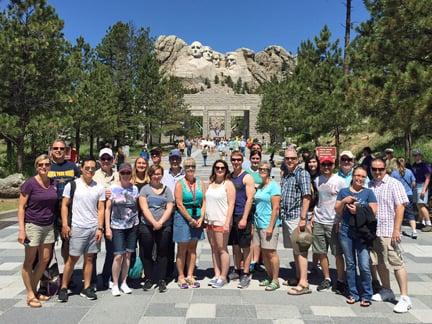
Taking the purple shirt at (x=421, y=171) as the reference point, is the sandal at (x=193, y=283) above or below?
below

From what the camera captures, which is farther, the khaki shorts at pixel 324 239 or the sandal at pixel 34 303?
the khaki shorts at pixel 324 239

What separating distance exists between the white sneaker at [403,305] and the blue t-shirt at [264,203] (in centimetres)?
159

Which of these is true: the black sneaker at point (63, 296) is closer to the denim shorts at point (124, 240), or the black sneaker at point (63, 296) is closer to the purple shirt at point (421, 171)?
the denim shorts at point (124, 240)

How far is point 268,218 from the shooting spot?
5.27 m

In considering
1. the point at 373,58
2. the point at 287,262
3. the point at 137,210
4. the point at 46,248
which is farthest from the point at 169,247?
the point at 373,58

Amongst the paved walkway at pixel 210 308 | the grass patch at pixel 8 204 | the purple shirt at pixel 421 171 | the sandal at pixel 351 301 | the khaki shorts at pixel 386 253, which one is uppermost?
the purple shirt at pixel 421 171

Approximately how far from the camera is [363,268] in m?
4.80

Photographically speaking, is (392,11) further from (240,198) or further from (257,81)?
(257,81)

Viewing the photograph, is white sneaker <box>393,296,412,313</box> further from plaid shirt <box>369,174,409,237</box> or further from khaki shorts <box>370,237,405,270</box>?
plaid shirt <box>369,174,409,237</box>

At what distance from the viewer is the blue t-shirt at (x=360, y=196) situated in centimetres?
476

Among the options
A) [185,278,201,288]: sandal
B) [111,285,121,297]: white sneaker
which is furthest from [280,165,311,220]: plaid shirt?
[111,285,121,297]: white sneaker

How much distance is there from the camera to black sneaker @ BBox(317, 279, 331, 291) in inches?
209

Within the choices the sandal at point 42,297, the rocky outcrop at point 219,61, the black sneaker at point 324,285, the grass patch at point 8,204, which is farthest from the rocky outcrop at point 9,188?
the rocky outcrop at point 219,61

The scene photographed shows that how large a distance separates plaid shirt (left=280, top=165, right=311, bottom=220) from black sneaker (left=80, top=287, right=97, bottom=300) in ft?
8.11
